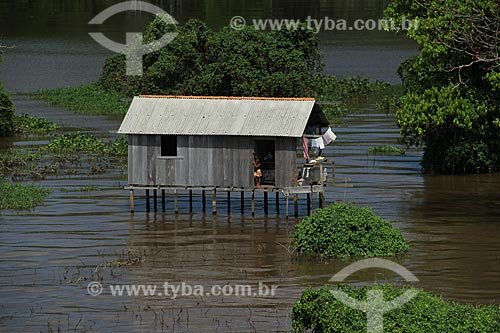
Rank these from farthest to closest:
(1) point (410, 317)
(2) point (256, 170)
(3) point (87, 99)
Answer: (3) point (87, 99) → (2) point (256, 170) → (1) point (410, 317)

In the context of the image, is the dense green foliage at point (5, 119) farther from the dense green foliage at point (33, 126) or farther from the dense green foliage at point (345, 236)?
the dense green foliage at point (345, 236)

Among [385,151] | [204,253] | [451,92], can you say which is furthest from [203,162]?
[385,151]

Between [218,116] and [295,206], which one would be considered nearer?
[218,116]

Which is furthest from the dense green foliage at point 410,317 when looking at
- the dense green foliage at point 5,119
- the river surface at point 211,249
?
the dense green foliage at point 5,119

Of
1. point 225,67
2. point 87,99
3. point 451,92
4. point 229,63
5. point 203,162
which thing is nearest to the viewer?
point 203,162

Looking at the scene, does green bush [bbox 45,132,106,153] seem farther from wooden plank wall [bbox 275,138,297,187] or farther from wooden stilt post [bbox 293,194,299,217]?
wooden plank wall [bbox 275,138,297,187]

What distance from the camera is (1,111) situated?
5331 centimetres

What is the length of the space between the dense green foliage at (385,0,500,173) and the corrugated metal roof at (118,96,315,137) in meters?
6.63

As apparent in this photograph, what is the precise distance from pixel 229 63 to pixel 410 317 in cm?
3283

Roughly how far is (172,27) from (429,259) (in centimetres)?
2999

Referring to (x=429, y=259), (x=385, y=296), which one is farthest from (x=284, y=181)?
(x=385, y=296)

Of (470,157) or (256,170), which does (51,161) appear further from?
(470,157)

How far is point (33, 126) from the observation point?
5612 cm

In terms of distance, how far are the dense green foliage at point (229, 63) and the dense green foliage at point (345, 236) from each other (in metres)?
20.5
